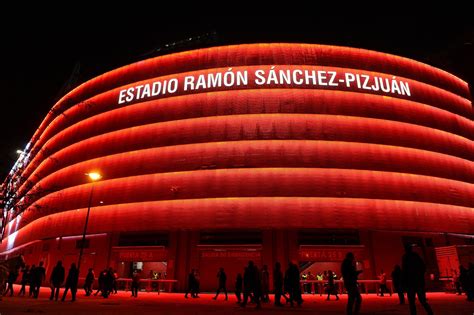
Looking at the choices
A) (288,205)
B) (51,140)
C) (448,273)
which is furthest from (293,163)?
(51,140)

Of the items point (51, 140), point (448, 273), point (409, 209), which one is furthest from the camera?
point (51, 140)

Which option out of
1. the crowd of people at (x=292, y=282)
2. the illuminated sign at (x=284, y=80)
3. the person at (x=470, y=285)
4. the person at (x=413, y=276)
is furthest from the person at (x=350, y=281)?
the illuminated sign at (x=284, y=80)

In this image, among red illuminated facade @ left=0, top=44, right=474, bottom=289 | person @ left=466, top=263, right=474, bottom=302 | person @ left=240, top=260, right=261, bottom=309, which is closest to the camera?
person @ left=240, top=260, right=261, bottom=309

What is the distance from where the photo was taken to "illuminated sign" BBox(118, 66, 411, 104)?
97.5 feet

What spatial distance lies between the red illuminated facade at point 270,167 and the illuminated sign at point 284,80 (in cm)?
13

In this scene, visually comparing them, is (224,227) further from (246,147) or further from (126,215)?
(126,215)

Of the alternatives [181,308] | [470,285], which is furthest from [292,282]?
[470,285]

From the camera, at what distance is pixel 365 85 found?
30.6 metres

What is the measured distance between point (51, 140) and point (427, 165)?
41.8 meters

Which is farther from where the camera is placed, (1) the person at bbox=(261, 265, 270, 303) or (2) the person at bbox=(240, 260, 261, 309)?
(1) the person at bbox=(261, 265, 270, 303)

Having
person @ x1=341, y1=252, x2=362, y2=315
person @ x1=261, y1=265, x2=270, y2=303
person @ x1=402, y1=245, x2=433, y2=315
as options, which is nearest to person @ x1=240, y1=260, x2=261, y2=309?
person @ x1=261, y1=265, x2=270, y2=303

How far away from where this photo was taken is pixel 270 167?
26781mm

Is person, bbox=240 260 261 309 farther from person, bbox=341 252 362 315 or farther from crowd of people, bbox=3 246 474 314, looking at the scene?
person, bbox=341 252 362 315

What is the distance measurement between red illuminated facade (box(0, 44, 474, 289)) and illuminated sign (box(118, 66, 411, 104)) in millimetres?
132
